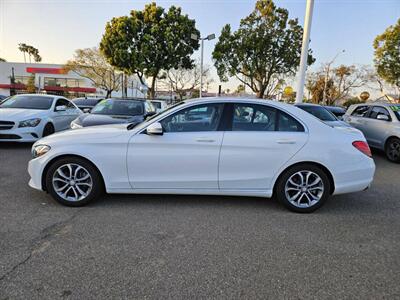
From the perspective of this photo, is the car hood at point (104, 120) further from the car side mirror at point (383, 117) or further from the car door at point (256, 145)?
the car side mirror at point (383, 117)

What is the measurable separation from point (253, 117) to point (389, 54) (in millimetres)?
26607

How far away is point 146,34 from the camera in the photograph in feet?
79.2

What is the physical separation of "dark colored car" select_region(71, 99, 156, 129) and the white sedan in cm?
319

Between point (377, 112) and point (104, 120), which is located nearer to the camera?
point (104, 120)

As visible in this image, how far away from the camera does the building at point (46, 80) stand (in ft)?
192

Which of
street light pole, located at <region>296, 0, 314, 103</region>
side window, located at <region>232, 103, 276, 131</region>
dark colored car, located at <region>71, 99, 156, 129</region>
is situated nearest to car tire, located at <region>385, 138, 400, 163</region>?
side window, located at <region>232, 103, 276, 131</region>

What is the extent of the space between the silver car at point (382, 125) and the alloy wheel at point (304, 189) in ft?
16.4

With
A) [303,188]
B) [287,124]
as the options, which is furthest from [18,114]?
[303,188]

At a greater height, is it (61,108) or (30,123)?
(61,108)

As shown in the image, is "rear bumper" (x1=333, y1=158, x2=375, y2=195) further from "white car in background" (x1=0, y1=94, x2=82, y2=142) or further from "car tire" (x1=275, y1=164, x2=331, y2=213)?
"white car in background" (x1=0, y1=94, x2=82, y2=142)

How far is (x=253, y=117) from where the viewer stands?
12.6 feet

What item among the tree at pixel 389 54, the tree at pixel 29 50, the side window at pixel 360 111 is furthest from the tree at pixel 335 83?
the tree at pixel 29 50

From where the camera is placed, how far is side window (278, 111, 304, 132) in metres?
3.83

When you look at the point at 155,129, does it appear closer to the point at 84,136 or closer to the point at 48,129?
the point at 84,136
